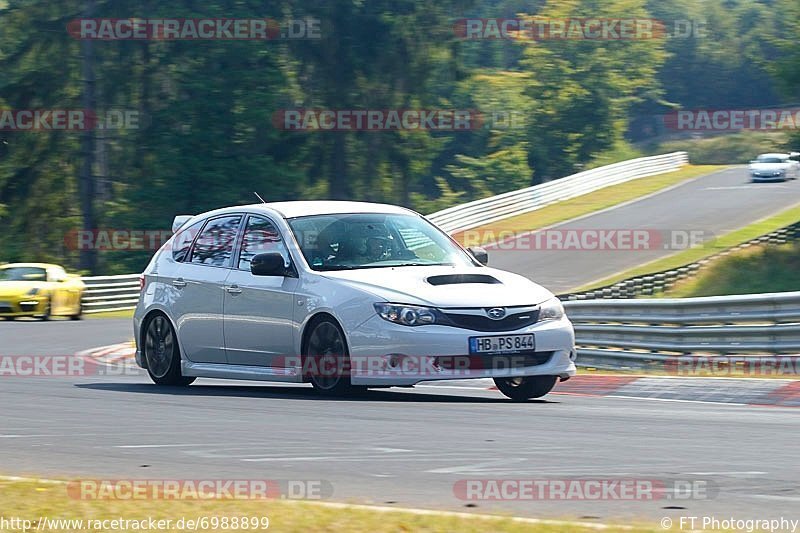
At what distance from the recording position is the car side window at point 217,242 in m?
12.7

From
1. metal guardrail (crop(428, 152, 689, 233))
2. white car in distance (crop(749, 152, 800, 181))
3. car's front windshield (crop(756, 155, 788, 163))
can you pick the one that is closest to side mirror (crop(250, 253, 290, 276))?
metal guardrail (crop(428, 152, 689, 233))

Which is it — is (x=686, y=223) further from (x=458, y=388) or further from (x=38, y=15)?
(x=458, y=388)

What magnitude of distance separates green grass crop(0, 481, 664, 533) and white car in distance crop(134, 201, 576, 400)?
4471 mm

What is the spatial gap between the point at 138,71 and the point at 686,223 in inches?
981

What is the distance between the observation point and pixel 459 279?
11.2 meters

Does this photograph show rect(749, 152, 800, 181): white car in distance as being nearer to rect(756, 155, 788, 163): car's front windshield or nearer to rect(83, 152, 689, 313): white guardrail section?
rect(756, 155, 788, 163): car's front windshield

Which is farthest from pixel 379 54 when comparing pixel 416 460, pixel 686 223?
pixel 416 460

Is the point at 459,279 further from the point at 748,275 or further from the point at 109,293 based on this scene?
the point at 109,293

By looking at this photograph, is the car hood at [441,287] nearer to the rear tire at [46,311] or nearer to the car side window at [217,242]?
the car side window at [217,242]

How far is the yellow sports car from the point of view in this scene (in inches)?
1188

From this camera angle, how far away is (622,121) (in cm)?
9300

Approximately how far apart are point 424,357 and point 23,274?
22.3 metres

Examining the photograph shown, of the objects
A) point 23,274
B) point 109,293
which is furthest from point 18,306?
point 109,293

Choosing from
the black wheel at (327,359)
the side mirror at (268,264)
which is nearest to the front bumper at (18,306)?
the side mirror at (268,264)
